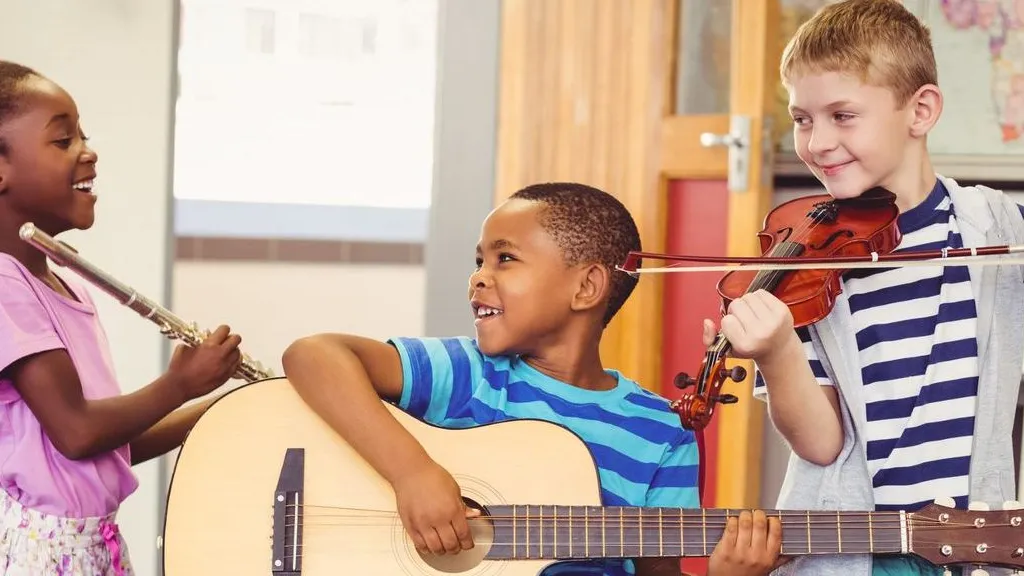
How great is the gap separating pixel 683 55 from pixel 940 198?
142cm

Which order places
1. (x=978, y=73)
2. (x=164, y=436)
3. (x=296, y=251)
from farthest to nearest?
1. (x=296, y=251)
2. (x=978, y=73)
3. (x=164, y=436)

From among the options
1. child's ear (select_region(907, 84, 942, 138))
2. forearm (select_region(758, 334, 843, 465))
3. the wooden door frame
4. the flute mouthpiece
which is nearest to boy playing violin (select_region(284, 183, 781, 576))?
forearm (select_region(758, 334, 843, 465))

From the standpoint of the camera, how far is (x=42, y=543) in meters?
1.42

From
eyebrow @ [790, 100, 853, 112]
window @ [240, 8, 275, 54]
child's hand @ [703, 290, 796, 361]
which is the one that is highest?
window @ [240, 8, 275, 54]

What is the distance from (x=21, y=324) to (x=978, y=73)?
2.11 meters

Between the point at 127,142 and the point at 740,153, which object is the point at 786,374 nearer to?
the point at 740,153

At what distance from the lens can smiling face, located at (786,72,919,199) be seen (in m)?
1.26

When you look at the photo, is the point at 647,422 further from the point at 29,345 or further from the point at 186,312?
the point at 186,312

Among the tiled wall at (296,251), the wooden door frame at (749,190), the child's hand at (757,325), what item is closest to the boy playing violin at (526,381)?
the child's hand at (757,325)

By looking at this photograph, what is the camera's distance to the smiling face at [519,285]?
1465 mm

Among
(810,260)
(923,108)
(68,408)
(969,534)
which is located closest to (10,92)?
(68,408)

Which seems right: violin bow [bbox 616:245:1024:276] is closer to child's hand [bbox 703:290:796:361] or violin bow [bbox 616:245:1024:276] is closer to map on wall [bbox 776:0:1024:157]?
child's hand [bbox 703:290:796:361]

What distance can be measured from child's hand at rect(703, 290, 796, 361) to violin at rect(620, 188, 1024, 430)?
24 millimetres

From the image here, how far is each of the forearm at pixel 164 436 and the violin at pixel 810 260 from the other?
718 millimetres
